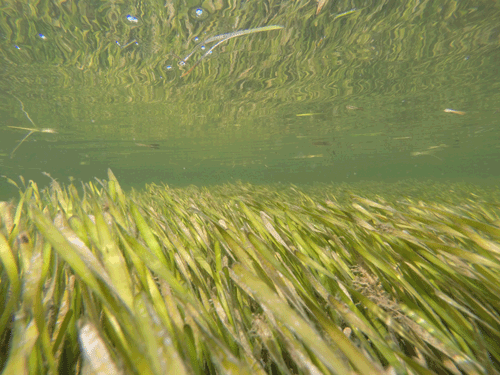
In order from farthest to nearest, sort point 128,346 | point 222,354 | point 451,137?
point 451,137 → point 128,346 → point 222,354

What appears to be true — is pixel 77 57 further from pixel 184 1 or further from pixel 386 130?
pixel 386 130

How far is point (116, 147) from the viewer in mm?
25438

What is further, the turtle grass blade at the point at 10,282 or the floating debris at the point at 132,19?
the floating debris at the point at 132,19

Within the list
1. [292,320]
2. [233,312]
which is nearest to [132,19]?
[233,312]

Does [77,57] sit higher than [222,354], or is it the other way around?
[77,57]

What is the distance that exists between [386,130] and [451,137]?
10.2 metres

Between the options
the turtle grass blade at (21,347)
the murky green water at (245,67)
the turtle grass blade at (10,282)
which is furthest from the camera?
the murky green water at (245,67)

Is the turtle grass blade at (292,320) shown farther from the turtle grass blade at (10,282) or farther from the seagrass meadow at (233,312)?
the turtle grass blade at (10,282)

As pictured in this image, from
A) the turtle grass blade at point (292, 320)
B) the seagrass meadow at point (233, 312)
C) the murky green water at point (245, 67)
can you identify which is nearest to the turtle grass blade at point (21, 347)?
the seagrass meadow at point (233, 312)

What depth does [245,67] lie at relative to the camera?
10047 millimetres

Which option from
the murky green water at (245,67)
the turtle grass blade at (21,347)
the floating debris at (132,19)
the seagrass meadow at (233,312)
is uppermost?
the floating debris at (132,19)

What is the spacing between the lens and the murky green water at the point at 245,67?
684 centimetres

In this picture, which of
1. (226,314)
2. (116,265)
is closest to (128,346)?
(116,265)

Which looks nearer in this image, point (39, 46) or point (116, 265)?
point (116, 265)
